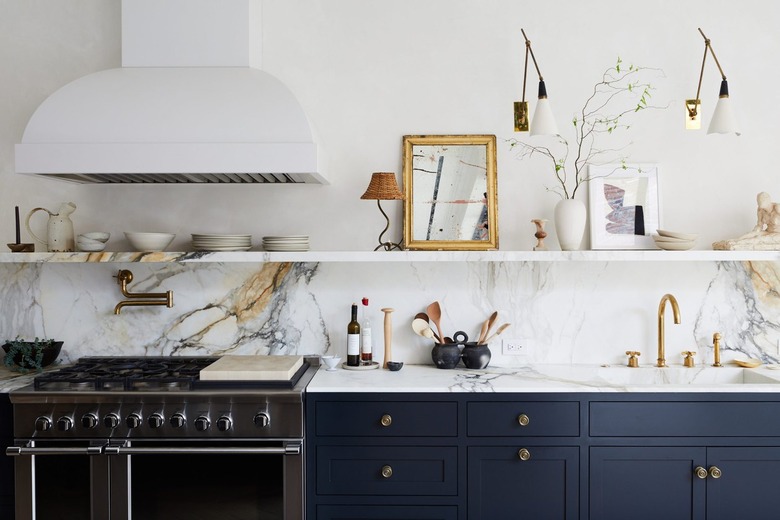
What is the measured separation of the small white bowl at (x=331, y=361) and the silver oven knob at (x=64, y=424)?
110cm

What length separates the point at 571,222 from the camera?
2812mm

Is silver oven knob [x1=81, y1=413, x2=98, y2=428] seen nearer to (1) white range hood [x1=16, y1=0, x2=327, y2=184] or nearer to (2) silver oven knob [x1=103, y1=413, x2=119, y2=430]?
(2) silver oven knob [x1=103, y1=413, x2=119, y2=430]

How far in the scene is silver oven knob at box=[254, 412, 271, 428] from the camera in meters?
2.36

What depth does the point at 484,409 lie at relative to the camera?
8.09ft

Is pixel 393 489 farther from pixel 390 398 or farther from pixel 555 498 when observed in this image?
pixel 555 498

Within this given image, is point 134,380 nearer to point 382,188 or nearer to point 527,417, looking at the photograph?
point 382,188

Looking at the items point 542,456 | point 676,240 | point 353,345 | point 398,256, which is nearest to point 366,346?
point 353,345

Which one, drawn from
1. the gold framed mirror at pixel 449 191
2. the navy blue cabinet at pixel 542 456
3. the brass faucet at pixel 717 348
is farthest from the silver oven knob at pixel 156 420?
the brass faucet at pixel 717 348

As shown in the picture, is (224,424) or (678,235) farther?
(678,235)

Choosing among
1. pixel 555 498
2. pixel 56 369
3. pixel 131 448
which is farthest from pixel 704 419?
pixel 56 369

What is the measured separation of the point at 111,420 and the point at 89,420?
0.09m

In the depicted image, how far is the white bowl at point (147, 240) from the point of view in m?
2.82

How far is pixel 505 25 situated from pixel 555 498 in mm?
2292

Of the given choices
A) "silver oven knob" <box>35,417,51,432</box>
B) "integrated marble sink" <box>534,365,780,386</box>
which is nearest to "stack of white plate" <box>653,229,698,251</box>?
"integrated marble sink" <box>534,365,780,386</box>
